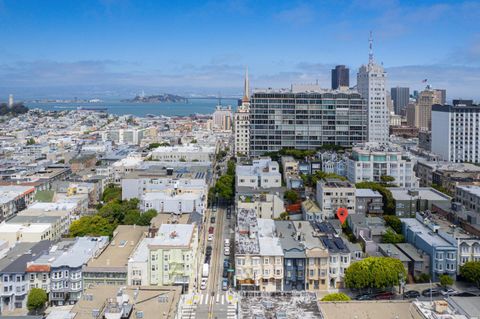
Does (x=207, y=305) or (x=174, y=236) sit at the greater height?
(x=174, y=236)

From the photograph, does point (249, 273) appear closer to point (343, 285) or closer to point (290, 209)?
point (343, 285)

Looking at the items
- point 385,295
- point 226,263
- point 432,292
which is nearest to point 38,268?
point 226,263

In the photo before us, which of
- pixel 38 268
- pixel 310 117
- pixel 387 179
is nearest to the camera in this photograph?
pixel 38 268

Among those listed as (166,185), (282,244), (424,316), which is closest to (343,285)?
(282,244)

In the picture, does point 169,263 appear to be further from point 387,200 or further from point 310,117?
point 310,117

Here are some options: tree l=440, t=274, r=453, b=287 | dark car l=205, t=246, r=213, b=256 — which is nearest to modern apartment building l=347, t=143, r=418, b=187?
dark car l=205, t=246, r=213, b=256

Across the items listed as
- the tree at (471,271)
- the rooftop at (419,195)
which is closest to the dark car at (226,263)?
the tree at (471,271)
